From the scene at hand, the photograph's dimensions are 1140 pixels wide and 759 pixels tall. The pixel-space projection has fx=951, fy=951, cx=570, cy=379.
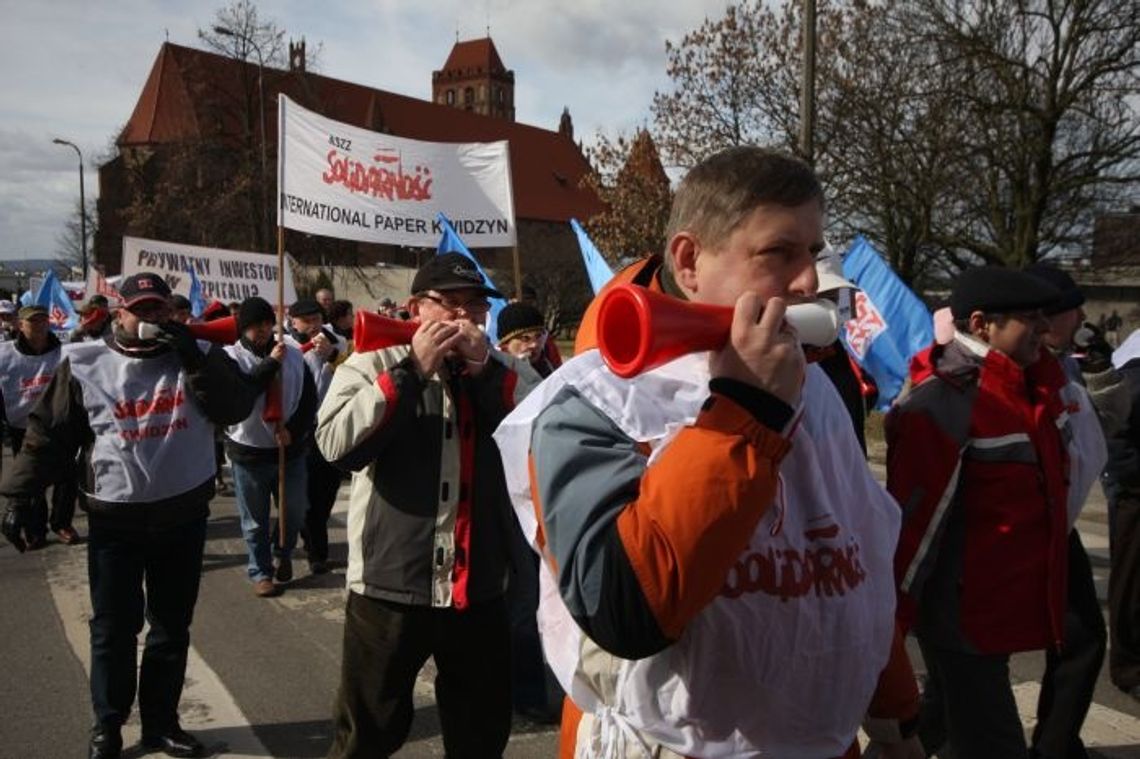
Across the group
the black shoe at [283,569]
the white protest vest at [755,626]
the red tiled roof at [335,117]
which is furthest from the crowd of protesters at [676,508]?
the red tiled roof at [335,117]

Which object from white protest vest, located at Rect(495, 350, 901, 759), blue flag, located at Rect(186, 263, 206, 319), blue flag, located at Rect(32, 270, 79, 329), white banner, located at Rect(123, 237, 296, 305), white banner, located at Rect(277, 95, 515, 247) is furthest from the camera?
blue flag, located at Rect(32, 270, 79, 329)

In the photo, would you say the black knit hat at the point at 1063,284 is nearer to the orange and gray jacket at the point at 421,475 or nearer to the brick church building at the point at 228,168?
the orange and gray jacket at the point at 421,475

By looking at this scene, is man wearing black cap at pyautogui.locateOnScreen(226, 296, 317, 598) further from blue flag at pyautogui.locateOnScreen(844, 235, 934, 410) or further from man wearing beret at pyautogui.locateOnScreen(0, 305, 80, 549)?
blue flag at pyautogui.locateOnScreen(844, 235, 934, 410)

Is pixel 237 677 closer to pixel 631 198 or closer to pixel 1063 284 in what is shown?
pixel 1063 284

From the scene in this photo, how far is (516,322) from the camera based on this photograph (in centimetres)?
554

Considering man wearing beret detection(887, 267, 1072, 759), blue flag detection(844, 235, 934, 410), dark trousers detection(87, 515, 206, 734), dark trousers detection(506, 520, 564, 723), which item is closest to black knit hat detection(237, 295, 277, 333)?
dark trousers detection(87, 515, 206, 734)

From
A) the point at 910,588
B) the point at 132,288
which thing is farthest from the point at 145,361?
the point at 910,588

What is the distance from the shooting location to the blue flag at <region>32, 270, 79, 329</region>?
1660 centimetres

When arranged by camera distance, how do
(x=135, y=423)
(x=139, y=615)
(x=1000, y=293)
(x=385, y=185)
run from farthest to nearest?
(x=385, y=185) < (x=135, y=423) < (x=139, y=615) < (x=1000, y=293)

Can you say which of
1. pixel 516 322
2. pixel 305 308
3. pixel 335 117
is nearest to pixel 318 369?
pixel 305 308

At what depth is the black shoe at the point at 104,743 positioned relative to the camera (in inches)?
154

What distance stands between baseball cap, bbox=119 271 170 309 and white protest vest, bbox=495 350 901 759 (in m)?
3.08

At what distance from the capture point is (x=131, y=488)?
4.02 meters

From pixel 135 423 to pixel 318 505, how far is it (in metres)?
3.38
